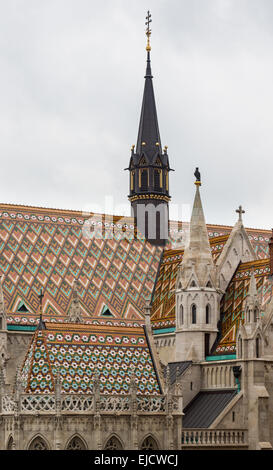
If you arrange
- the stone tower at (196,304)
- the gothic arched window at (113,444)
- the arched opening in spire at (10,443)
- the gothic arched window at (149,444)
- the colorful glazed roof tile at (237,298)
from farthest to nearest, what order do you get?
1. the stone tower at (196,304)
2. the colorful glazed roof tile at (237,298)
3. the gothic arched window at (149,444)
4. the gothic arched window at (113,444)
5. the arched opening in spire at (10,443)

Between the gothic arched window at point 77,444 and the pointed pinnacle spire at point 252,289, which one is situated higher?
the pointed pinnacle spire at point 252,289

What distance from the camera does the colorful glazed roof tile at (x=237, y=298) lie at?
6844 cm

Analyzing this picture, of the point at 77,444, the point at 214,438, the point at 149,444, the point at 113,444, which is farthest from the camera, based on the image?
the point at 214,438

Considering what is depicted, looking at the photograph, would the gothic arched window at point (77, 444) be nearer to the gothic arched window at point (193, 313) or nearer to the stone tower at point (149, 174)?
the gothic arched window at point (193, 313)

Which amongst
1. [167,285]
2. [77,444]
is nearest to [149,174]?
[167,285]

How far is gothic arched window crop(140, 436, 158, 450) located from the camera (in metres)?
61.0

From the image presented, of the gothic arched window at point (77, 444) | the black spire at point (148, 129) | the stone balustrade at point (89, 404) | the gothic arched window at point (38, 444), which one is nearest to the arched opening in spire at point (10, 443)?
the gothic arched window at point (38, 444)

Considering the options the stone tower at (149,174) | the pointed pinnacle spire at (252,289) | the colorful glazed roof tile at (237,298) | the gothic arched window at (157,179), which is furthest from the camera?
the gothic arched window at (157,179)

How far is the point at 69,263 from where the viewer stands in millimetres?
75688

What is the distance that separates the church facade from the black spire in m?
0.09

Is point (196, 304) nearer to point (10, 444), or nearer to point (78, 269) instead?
point (78, 269)

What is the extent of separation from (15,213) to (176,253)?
10007 millimetres

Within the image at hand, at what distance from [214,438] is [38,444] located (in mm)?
9886

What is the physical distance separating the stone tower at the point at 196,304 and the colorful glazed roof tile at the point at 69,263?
5293 millimetres
